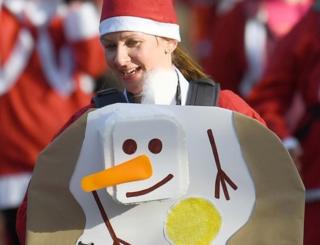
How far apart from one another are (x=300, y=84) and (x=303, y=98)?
6 cm

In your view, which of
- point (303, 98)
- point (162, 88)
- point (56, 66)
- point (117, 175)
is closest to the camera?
point (117, 175)

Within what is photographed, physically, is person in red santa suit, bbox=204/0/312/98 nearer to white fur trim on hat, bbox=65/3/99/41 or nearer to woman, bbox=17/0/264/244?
white fur trim on hat, bbox=65/3/99/41

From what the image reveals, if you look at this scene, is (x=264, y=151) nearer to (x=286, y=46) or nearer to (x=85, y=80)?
(x=286, y=46)

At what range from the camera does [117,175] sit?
3.76m

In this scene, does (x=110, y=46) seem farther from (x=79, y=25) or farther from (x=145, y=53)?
(x=79, y=25)

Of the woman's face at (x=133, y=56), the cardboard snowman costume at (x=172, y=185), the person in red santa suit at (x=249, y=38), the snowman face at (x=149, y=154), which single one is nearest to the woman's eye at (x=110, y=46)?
the woman's face at (x=133, y=56)

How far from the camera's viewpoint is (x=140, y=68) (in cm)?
424

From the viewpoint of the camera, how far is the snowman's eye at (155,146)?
3836mm

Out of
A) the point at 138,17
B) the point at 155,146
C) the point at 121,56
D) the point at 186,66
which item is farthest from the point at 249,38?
the point at 155,146

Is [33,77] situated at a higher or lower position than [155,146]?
lower

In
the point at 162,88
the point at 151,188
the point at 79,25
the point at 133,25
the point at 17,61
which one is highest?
the point at 133,25

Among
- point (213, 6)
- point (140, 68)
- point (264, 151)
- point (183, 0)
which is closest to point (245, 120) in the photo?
point (264, 151)

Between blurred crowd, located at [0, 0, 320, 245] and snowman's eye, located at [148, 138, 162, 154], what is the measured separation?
6.86 feet

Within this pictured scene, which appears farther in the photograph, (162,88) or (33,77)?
(33,77)
